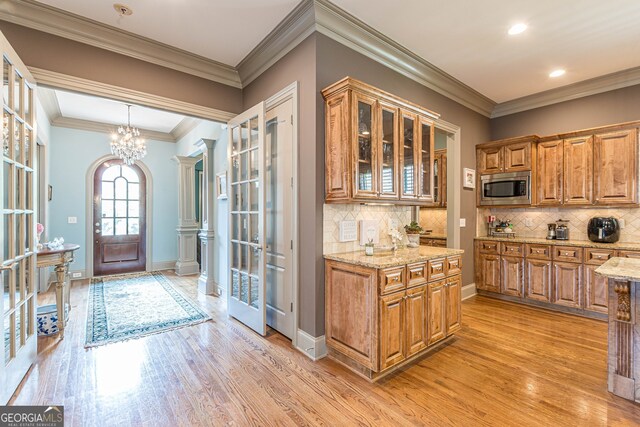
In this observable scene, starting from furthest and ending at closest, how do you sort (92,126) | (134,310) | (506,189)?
1. (92,126)
2. (506,189)
3. (134,310)

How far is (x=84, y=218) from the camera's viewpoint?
19.5ft

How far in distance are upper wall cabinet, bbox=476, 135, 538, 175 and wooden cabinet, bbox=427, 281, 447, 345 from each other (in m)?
2.78

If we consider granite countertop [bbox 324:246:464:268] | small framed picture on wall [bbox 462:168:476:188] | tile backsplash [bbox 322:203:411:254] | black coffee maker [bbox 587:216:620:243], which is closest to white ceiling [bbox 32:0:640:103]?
small framed picture on wall [bbox 462:168:476:188]

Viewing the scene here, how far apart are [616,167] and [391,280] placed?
145 inches

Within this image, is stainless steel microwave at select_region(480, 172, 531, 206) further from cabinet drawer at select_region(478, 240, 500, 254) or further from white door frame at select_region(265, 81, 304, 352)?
white door frame at select_region(265, 81, 304, 352)

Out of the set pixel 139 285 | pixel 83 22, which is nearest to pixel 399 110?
pixel 83 22

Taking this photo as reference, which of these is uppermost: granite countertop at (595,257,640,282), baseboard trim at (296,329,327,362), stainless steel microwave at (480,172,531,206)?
stainless steel microwave at (480,172,531,206)

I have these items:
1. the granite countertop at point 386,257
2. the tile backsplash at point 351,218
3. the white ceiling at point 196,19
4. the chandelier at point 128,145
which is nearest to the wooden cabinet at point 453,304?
the granite countertop at point 386,257

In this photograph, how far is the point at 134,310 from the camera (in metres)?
4.00

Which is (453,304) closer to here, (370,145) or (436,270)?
(436,270)

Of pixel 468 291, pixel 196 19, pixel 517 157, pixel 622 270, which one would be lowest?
pixel 468 291

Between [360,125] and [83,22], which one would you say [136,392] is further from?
[83,22]

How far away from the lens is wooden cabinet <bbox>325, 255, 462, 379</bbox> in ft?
7.54

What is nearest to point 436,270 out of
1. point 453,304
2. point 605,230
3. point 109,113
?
point 453,304
